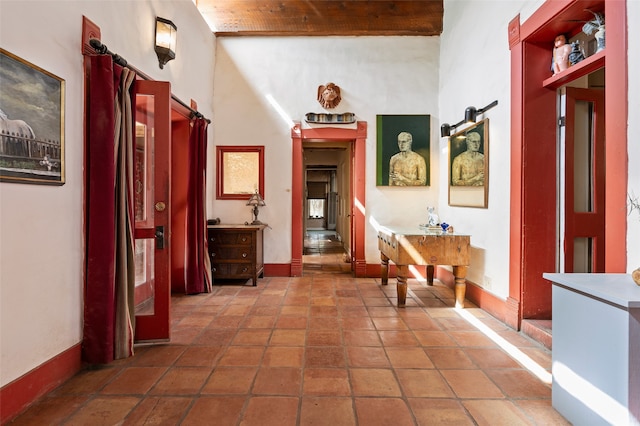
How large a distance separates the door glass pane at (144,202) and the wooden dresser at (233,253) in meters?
1.10

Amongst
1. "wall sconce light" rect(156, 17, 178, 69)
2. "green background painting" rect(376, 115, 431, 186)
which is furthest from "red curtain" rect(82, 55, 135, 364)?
"green background painting" rect(376, 115, 431, 186)

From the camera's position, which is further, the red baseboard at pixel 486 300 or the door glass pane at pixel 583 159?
the red baseboard at pixel 486 300

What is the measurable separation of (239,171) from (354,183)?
1.83m

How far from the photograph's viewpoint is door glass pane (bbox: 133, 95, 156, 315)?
3.23 metres

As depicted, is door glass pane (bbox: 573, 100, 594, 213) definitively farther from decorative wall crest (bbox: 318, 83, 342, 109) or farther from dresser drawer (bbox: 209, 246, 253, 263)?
dresser drawer (bbox: 209, 246, 253, 263)

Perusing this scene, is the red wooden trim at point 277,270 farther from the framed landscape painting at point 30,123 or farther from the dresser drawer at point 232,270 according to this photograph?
the framed landscape painting at point 30,123

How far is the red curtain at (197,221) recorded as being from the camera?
4.40m

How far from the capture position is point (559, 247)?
3186 millimetres

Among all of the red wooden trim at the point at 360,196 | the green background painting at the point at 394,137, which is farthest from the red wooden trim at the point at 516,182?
the red wooden trim at the point at 360,196

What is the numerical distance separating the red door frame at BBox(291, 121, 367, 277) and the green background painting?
0.82 feet

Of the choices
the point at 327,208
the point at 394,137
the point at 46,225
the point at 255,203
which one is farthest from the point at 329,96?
the point at 327,208

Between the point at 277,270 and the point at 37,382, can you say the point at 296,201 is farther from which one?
the point at 37,382

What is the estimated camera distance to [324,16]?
538 cm

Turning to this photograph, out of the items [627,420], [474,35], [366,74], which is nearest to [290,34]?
[366,74]
